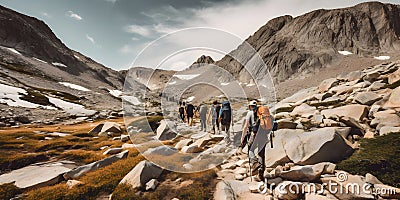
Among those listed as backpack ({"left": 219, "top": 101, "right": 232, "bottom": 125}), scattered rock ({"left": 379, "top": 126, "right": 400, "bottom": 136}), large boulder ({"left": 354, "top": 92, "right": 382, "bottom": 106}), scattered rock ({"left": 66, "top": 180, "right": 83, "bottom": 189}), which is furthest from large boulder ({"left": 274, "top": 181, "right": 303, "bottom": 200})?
large boulder ({"left": 354, "top": 92, "right": 382, "bottom": 106})

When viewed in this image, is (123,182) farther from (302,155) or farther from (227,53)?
(302,155)

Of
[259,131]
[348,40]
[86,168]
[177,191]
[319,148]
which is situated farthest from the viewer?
[348,40]

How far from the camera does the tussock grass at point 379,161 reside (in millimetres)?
7113

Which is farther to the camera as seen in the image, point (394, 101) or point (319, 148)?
point (394, 101)

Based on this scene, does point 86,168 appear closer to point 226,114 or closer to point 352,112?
point 226,114

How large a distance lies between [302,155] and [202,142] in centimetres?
687

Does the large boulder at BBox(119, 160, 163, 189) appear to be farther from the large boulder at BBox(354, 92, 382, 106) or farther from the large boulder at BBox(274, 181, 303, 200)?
the large boulder at BBox(354, 92, 382, 106)

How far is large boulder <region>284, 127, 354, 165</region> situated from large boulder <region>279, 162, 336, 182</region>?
67cm

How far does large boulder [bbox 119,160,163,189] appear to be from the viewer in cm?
855

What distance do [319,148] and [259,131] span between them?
272cm

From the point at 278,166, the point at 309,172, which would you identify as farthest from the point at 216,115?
the point at 309,172

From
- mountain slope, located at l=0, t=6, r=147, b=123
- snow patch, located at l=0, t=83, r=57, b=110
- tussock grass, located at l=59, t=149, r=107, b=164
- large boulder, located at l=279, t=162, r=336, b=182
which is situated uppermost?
mountain slope, located at l=0, t=6, r=147, b=123

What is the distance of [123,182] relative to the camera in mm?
8867

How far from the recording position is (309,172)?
7.54 m
